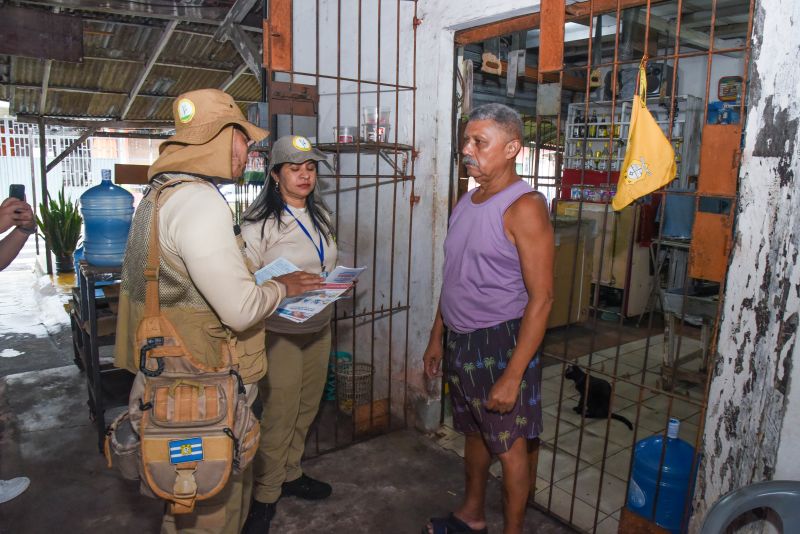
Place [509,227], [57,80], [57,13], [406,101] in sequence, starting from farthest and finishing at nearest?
1. [57,80]
2. [57,13]
3. [406,101]
4. [509,227]

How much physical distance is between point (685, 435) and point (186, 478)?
3346 millimetres

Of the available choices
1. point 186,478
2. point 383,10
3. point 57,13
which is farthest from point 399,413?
point 57,13

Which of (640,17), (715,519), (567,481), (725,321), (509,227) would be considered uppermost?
(640,17)

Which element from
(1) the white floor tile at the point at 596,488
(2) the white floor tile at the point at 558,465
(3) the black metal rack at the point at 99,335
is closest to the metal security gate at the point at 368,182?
(2) the white floor tile at the point at 558,465

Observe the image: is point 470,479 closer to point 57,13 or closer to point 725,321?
point 725,321

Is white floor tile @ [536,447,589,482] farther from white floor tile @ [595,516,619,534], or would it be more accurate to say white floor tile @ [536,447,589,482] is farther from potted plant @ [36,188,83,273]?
potted plant @ [36,188,83,273]

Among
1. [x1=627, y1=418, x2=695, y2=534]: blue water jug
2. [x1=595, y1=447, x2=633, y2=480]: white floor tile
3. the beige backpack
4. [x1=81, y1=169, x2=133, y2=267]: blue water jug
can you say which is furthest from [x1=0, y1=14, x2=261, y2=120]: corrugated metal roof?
[x1=627, y1=418, x2=695, y2=534]: blue water jug

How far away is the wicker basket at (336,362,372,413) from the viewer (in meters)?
3.73

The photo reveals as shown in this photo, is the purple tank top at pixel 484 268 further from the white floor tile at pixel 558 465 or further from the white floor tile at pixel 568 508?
the white floor tile at pixel 558 465

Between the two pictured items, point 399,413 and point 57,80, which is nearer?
point 399,413

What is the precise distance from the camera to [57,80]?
23.2 ft

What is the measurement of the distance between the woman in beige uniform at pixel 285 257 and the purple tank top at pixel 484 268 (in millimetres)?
709

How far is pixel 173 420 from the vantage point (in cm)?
168

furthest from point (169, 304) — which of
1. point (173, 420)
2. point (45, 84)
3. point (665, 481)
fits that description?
point (45, 84)
